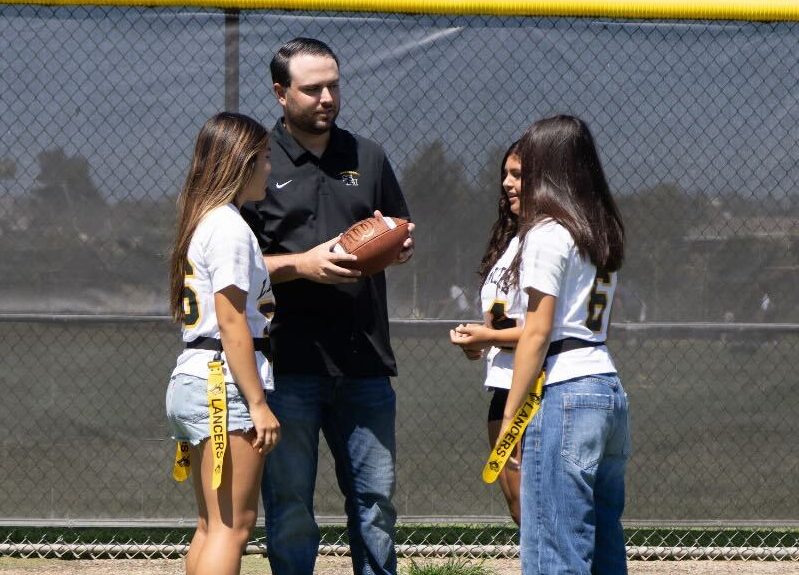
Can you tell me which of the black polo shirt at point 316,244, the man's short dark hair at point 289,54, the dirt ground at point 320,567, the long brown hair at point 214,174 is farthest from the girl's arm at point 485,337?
the dirt ground at point 320,567

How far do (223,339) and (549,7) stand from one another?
2657mm

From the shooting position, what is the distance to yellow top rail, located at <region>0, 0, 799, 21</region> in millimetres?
5219

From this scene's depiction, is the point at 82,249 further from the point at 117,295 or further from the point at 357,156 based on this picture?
the point at 357,156

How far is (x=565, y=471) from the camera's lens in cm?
322

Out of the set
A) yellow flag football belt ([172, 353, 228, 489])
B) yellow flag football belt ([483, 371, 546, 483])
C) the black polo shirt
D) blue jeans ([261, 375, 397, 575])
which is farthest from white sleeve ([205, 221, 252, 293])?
yellow flag football belt ([483, 371, 546, 483])

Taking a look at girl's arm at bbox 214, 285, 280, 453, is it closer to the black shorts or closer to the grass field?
the black shorts

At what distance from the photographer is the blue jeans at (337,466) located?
3.88 meters

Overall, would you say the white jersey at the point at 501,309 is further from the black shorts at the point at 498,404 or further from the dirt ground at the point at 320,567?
the dirt ground at the point at 320,567

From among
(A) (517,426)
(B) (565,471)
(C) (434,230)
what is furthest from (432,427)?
(B) (565,471)

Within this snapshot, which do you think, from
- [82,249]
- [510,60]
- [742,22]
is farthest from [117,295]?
[742,22]

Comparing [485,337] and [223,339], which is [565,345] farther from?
[223,339]

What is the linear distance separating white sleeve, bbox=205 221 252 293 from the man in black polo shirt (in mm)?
406

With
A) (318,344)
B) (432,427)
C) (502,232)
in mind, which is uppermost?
→ (502,232)

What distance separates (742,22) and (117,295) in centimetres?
319
